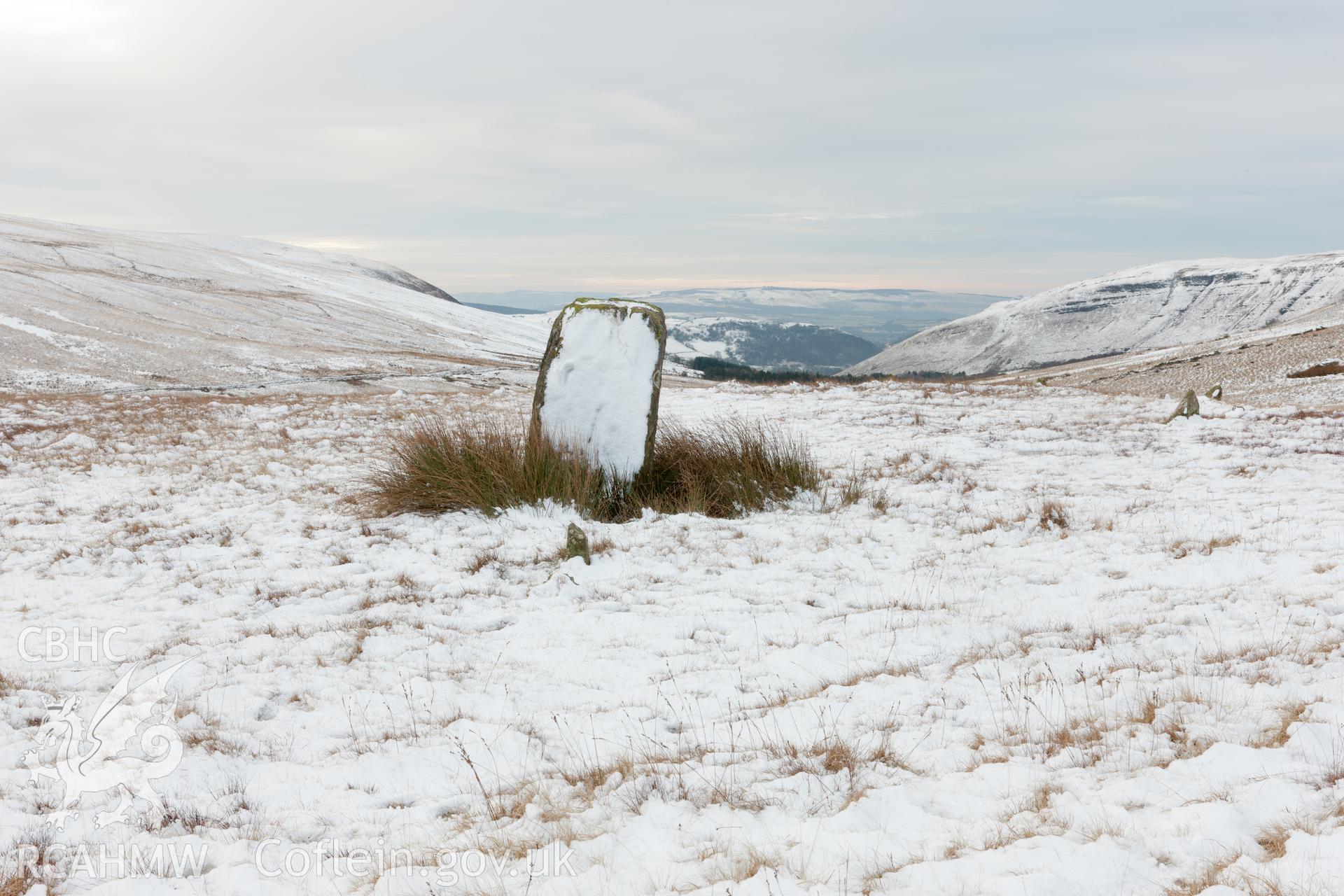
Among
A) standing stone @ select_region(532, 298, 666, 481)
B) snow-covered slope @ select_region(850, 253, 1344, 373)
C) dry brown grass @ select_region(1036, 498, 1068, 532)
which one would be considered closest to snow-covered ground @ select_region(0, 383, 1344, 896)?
dry brown grass @ select_region(1036, 498, 1068, 532)

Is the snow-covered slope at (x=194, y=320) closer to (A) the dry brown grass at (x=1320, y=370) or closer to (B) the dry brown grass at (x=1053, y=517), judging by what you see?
(B) the dry brown grass at (x=1053, y=517)

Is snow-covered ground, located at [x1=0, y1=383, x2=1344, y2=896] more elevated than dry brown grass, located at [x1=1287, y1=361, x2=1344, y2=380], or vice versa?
dry brown grass, located at [x1=1287, y1=361, x2=1344, y2=380]

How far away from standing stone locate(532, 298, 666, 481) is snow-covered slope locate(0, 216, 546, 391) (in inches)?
1271

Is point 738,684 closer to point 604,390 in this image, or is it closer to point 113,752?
point 113,752

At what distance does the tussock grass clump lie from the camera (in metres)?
7.59

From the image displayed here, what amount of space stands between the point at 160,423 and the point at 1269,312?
216m

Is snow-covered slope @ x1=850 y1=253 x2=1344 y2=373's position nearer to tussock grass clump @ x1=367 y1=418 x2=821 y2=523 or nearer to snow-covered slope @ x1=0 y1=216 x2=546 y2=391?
snow-covered slope @ x1=0 y1=216 x2=546 y2=391

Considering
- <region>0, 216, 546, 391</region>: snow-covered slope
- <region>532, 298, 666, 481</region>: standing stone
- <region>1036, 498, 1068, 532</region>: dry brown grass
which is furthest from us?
<region>0, 216, 546, 391</region>: snow-covered slope

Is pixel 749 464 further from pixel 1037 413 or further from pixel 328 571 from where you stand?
pixel 1037 413

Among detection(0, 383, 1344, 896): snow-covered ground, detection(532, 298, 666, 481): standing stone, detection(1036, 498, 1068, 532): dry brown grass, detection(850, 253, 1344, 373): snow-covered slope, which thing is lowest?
detection(0, 383, 1344, 896): snow-covered ground

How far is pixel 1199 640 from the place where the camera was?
4.14 m

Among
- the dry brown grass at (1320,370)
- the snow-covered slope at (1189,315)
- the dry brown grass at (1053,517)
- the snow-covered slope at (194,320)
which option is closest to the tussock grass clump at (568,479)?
the dry brown grass at (1053,517)

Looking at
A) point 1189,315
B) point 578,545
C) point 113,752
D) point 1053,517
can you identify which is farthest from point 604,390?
point 1189,315

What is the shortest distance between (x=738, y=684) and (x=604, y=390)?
4.60 meters
